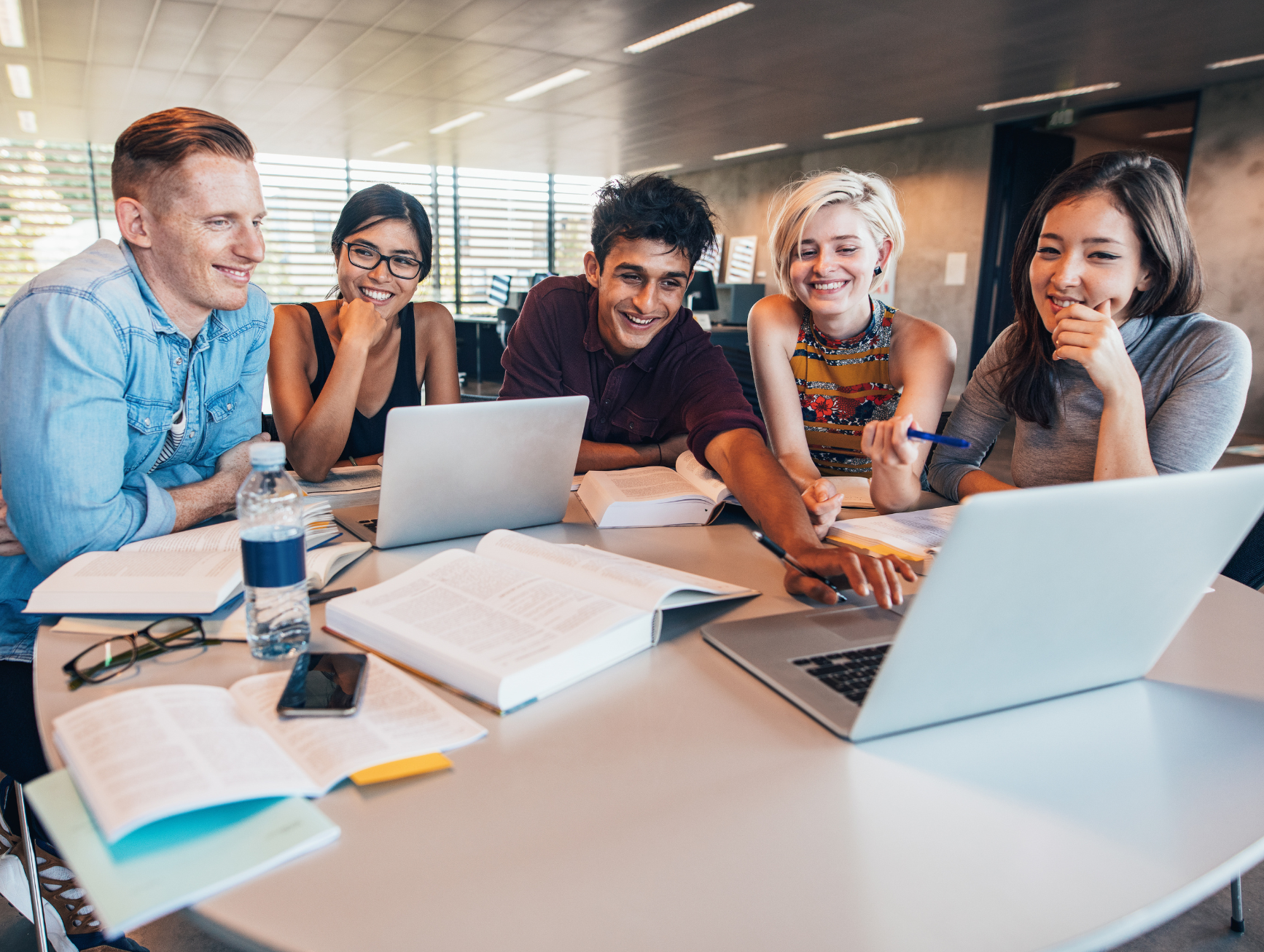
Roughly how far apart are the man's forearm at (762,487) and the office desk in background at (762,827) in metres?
0.42

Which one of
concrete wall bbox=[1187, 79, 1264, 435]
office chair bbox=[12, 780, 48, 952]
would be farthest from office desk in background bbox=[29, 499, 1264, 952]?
concrete wall bbox=[1187, 79, 1264, 435]

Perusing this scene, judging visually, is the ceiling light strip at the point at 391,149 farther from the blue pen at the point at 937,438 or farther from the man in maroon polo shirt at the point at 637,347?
the blue pen at the point at 937,438

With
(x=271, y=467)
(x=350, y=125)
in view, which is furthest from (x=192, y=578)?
(x=350, y=125)

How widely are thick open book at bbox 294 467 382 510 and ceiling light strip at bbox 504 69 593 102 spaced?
543cm

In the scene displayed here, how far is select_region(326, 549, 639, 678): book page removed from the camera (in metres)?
0.82

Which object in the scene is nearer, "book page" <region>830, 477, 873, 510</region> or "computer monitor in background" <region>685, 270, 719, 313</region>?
"book page" <region>830, 477, 873, 510</region>

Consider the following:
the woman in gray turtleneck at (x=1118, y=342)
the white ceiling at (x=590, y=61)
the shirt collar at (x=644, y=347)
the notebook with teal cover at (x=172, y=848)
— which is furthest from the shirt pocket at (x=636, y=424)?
the white ceiling at (x=590, y=61)

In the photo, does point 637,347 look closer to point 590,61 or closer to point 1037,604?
point 1037,604

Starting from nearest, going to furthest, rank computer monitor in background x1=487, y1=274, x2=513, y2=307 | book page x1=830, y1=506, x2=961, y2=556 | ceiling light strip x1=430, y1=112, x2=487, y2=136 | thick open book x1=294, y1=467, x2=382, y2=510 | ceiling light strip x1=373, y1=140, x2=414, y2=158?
1. book page x1=830, y1=506, x2=961, y2=556
2. thick open book x1=294, y1=467, x2=382, y2=510
3. ceiling light strip x1=430, y1=112, x2=487, y2=136
4. ceiling light strip x1=373, y1=140, x2=414, y2=158
5. computer monitor in background x1=487, y1=274, x2=513, y2=307

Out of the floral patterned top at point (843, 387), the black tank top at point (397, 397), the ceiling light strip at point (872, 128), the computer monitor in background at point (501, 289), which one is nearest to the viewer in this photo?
the floral patterned top at point (843, 387)

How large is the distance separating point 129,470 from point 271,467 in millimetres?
616

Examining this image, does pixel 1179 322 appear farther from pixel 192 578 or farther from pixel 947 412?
pixel 192 578

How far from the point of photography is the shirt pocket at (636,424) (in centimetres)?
199

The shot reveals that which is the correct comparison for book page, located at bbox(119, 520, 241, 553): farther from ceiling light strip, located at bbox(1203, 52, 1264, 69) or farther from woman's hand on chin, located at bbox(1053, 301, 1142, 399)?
ceiling light strip, located at bbox(1203, 52, 1264, 69)
